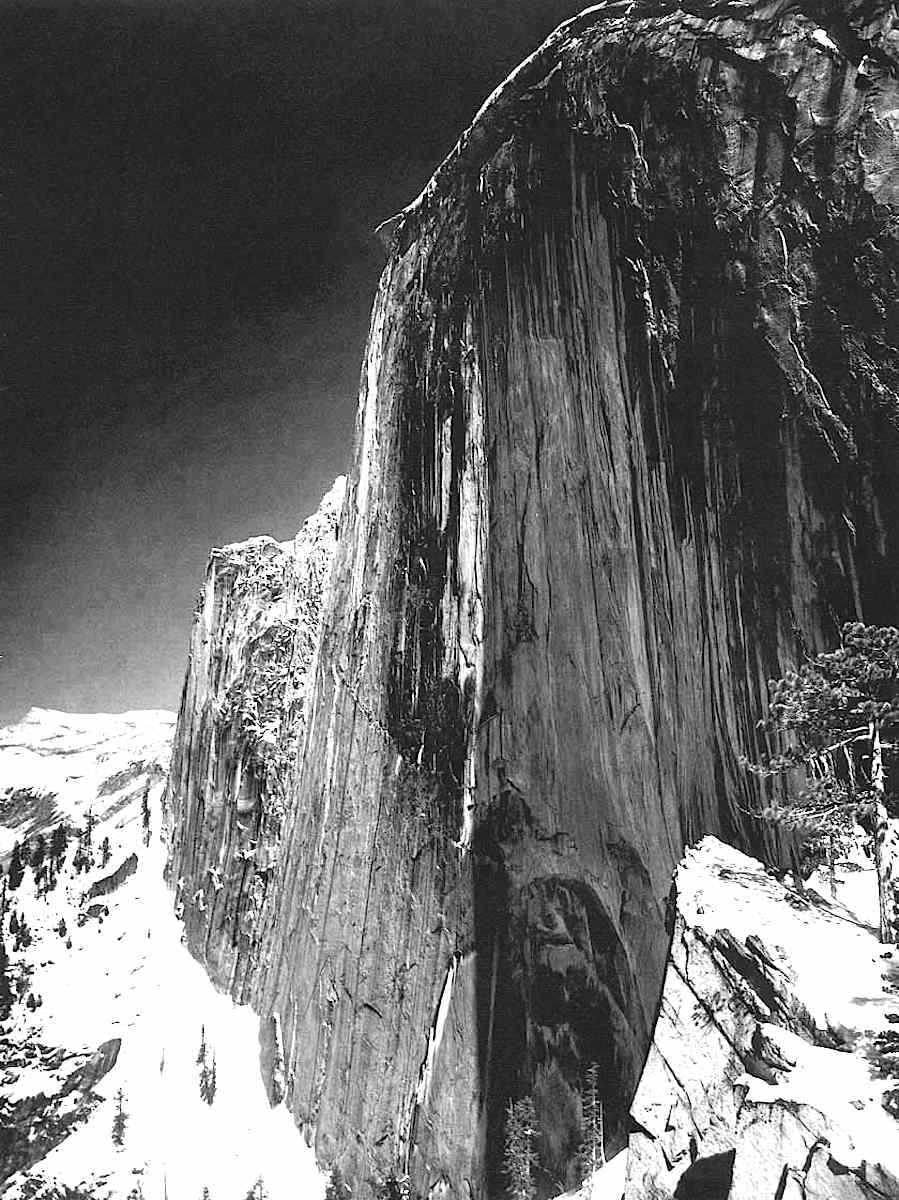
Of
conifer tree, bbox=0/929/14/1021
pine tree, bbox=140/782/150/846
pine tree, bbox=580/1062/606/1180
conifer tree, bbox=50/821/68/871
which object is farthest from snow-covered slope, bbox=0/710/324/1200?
conifer tree, bbox=50/821/68/871

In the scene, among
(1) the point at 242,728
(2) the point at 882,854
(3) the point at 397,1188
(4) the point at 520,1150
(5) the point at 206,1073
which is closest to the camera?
(2) the point at 882,854

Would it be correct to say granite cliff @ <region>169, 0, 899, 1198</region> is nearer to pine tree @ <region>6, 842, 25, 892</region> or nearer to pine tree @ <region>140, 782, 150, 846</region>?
pine tree @ <region>140, 782, 150, 846</region>

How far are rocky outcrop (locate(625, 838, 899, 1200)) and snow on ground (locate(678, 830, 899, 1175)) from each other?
0.02 meters

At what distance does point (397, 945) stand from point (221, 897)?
34.6m

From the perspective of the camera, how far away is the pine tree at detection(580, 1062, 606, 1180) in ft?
63.5

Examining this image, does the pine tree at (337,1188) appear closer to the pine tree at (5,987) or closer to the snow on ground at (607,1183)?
the snow on ground at (607,1183)

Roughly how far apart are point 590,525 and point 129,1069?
158ft

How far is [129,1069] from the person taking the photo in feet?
161

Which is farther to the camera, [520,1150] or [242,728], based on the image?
[242,728]

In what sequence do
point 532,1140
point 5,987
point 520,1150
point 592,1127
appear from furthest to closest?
point 5,987
point 532,1140
point 520,1150
point 592,1127

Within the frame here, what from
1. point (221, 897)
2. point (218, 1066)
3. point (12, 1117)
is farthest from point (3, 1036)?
point (218, 1066)

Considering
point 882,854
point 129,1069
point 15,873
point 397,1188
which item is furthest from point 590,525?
point 15,873

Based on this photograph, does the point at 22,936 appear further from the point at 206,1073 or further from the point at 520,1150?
the point at 520,1150

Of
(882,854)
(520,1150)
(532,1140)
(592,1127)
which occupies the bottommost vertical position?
(520,1150)
